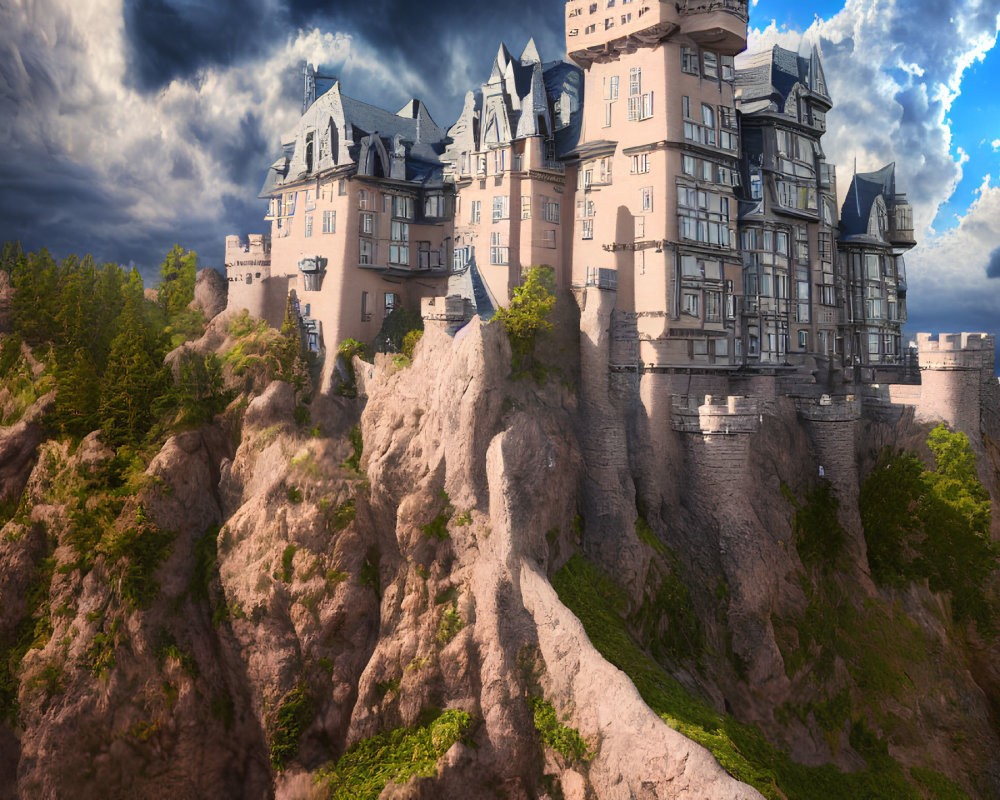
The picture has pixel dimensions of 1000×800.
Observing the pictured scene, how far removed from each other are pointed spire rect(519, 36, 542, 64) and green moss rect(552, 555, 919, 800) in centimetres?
3888

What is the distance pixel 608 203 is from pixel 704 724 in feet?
115

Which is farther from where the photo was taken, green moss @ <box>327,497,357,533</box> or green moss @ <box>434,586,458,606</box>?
green moss @ <box>327,497,357,533</box>

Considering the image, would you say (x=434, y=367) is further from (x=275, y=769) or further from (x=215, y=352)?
(x=275, y=769)

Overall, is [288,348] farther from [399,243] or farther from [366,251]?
[399,243]

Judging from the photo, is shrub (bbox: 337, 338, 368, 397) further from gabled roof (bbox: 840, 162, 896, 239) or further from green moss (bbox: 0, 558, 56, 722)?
gabled roof (bbox: 840, 162, 896, 239)

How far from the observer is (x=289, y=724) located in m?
43.8

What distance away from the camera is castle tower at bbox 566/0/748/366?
171 ft

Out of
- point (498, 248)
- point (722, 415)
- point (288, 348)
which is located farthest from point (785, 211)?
point (288, 348)

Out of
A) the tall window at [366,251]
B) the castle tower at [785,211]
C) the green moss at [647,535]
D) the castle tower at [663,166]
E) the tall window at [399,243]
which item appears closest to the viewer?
the green moss at [647,535]

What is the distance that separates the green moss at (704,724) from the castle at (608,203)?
602 inches

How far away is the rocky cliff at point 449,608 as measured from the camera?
4047cm

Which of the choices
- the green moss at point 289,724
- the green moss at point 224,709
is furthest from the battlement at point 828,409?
the green moss at point 224,709

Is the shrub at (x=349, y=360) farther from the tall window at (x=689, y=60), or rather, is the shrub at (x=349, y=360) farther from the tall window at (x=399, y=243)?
the tall window at (x=689, y=60)

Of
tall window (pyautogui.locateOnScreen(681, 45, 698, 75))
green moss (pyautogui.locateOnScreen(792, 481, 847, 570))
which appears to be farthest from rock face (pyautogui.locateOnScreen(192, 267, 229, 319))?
green moss (pyautogui.locateOnScreen(792, 481, 847, 570))
